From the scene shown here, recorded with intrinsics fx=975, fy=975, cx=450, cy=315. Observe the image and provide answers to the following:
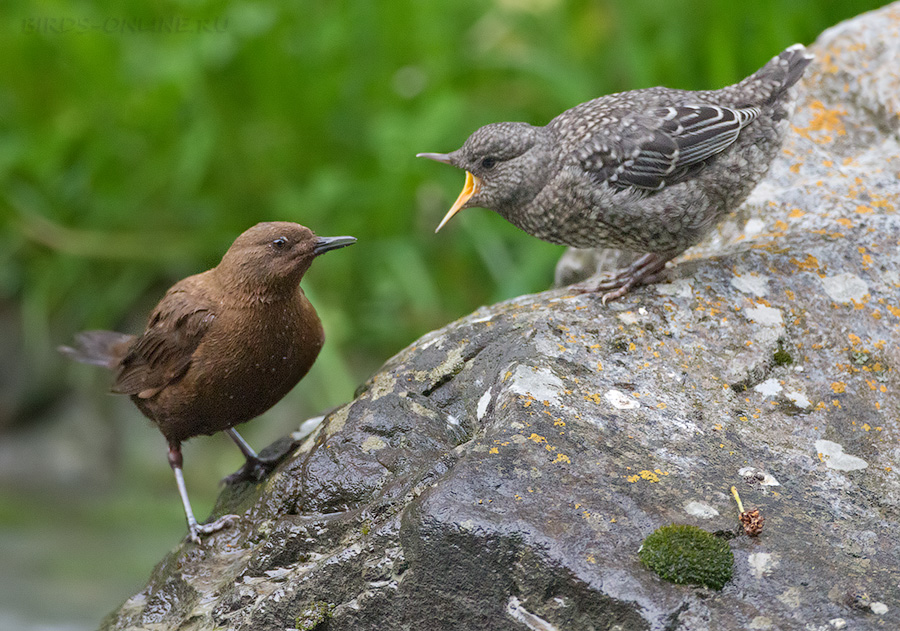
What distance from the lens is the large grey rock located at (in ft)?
8.39

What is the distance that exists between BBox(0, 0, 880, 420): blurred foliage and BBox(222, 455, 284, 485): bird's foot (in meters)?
2.80

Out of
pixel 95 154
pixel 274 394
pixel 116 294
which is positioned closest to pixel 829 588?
pixel 274 394

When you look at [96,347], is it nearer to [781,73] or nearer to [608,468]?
[608,468]

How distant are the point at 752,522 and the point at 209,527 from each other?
1.82m

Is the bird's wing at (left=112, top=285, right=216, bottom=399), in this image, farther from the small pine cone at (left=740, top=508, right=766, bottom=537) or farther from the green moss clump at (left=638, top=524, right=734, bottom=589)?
the small pine cone at (left=740, top=508, right=766, bottom=537)

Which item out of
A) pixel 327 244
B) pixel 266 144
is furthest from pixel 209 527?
pixel 266 144

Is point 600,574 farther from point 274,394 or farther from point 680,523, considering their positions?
point 274,394

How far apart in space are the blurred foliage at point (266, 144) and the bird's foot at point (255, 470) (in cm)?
280

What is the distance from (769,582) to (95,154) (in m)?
6.12

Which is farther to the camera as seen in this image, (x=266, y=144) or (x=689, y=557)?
(x=266, y=144)

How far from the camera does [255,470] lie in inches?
146

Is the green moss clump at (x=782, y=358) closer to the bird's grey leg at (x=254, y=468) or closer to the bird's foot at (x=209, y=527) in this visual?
the bird's grey leg at (x=254, y=468)

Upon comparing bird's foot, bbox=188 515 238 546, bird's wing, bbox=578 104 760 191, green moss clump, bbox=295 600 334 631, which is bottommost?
green moss clump, bbox=295 600 334 631

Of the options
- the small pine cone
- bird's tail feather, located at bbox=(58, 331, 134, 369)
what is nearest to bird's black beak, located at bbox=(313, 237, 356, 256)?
bird's tail feather, located at bbox=(58, 331, 134, 369)
